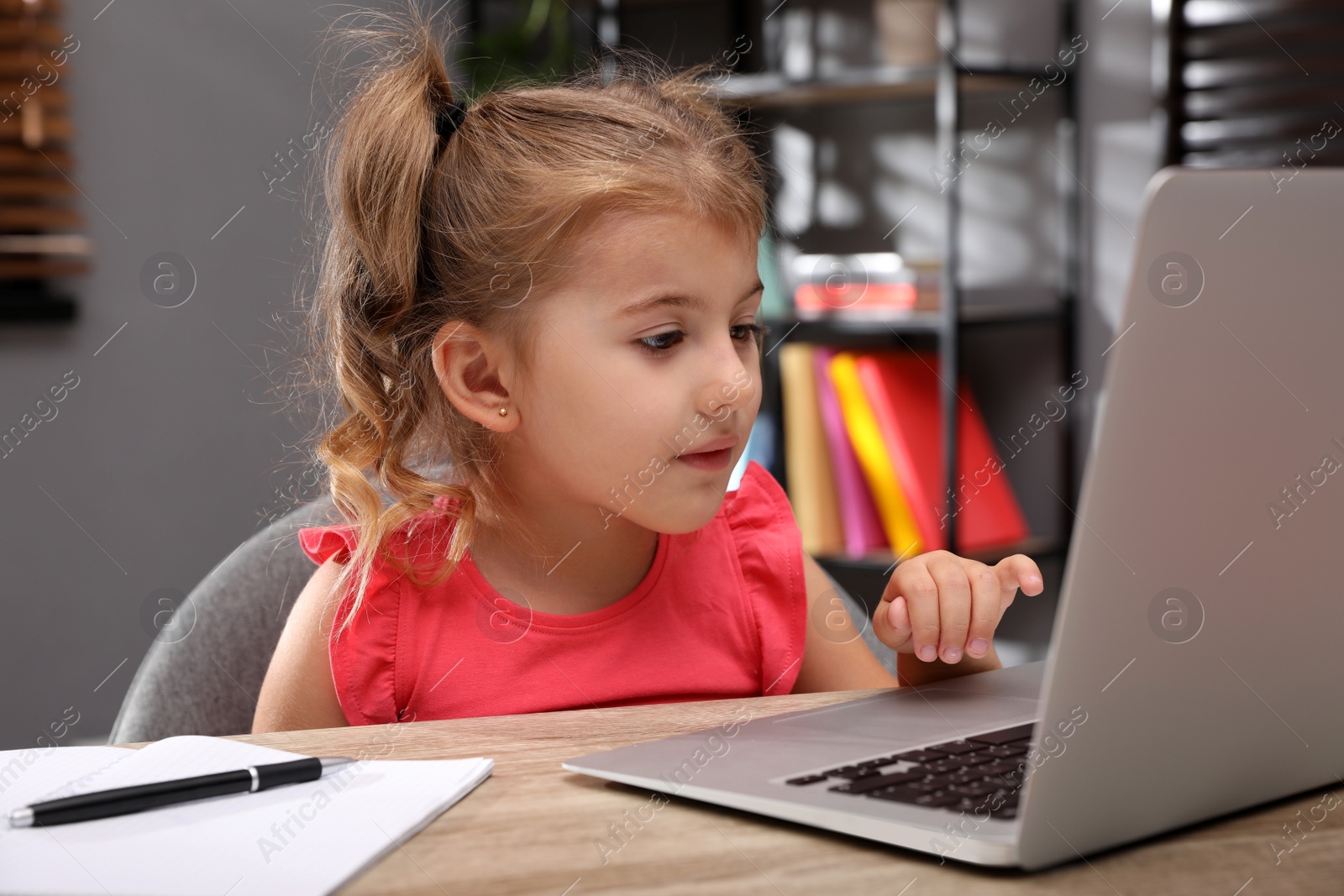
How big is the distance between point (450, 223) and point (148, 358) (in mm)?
1368

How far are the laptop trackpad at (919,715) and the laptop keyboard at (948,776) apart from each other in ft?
0.10

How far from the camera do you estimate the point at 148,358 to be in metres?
2.21

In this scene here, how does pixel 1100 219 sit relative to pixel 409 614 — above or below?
above

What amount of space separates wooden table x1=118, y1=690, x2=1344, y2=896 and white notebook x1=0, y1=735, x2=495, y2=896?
17mm

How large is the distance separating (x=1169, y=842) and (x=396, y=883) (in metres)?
0.32

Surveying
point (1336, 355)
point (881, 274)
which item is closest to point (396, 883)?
point (1336, 355)

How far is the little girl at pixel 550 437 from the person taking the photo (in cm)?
95

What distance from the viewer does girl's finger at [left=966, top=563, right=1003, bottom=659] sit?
33.9 inches

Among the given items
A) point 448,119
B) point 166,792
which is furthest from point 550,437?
point 166,792

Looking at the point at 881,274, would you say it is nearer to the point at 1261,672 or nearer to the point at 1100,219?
the point at 1100,219

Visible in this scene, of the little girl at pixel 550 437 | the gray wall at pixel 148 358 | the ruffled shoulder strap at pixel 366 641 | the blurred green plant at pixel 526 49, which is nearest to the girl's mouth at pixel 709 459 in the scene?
the little girl at pixel 550 437

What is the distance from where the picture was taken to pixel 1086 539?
43 cm

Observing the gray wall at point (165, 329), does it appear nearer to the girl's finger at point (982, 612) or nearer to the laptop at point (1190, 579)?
the girl's finger at point (982, 612)

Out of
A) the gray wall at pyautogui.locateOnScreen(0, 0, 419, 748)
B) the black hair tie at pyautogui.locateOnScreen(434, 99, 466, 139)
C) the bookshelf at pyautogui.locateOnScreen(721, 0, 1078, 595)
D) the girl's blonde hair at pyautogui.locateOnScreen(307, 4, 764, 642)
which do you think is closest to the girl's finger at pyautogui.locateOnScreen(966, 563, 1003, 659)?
the girl's blonde hair at pyautogui.locateOnScreen(307, 4, 764, 642)
